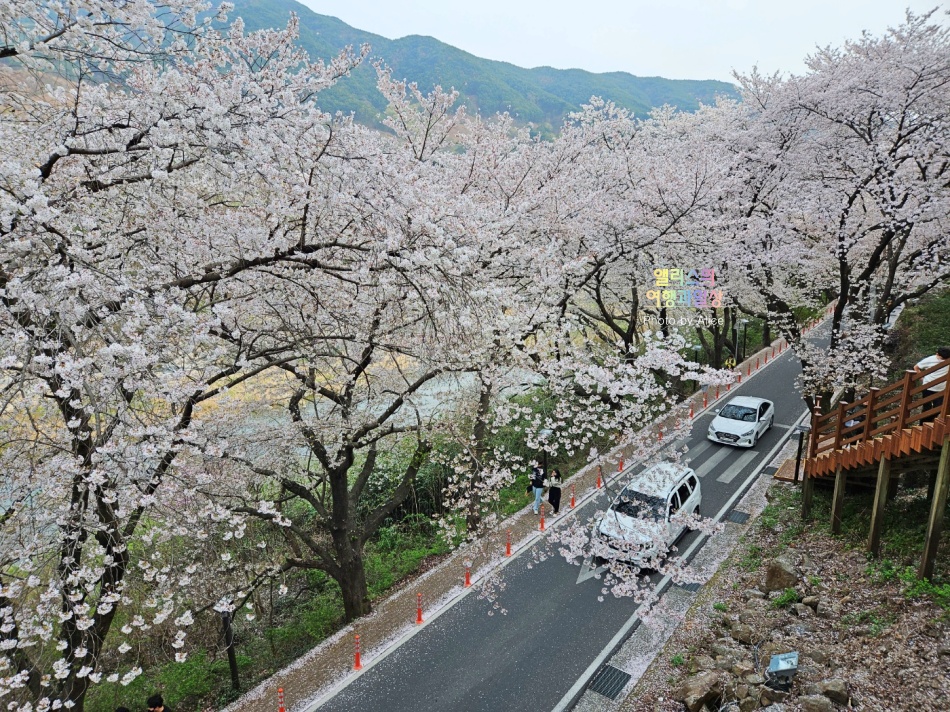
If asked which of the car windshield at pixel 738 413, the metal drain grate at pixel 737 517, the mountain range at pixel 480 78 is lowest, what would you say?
the metal drain grate at pixel 737 517

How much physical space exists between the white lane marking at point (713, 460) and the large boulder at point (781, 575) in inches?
289

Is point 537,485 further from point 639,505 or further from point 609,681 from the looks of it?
point 609,681

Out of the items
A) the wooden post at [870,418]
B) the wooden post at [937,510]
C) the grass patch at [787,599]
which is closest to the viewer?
the wooden post at [937,510]

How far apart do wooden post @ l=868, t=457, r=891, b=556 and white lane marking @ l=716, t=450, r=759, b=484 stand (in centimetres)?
743

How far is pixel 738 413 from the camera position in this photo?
63.5ft

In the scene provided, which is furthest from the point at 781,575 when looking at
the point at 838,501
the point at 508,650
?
the point at 508,650

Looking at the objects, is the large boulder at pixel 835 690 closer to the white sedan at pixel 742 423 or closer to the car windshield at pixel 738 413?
the white sedan at pixel 742 423

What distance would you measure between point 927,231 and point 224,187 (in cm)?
1859

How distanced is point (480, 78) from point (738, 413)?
114m

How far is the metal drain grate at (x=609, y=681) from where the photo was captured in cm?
887

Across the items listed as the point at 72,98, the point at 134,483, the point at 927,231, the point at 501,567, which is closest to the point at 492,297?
the point at 134,483

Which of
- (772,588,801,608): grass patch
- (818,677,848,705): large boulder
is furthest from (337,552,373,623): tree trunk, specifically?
(818,677,848,705): large boulder

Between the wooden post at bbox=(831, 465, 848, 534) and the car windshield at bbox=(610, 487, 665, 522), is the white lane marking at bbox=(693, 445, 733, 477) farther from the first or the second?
the wooden post at bbox=(831, 465, 848, 534)

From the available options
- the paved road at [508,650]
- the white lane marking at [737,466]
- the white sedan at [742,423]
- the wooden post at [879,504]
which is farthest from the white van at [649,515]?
the white sedan at [742,423]
